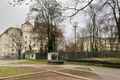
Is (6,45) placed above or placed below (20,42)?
below

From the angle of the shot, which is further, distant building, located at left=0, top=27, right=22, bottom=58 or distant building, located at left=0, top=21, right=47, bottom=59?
distant building, located at left=0, top=27, right=22, bottom=58

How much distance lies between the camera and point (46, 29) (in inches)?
1615

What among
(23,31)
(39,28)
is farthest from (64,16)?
(23,31)

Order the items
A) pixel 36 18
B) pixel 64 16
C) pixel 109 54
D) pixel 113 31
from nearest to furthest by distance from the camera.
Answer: pixel 64 16, pixel 113 31, pixel 36 18, pixel 109 54

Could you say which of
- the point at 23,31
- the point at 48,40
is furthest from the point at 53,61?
the point at 23,31

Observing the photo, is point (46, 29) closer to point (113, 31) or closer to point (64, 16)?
point (113, 31)

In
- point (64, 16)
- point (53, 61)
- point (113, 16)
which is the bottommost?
point (53, 61)

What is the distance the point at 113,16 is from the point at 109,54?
75.3 ft

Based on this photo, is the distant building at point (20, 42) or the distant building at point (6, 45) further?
the distant building at point (6, 45)

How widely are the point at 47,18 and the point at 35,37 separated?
6751mm

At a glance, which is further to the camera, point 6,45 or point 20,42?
point 6,45

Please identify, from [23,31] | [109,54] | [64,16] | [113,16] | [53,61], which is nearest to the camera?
[64,16]

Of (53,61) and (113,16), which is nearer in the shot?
(113,16)

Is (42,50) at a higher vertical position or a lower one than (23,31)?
lower
